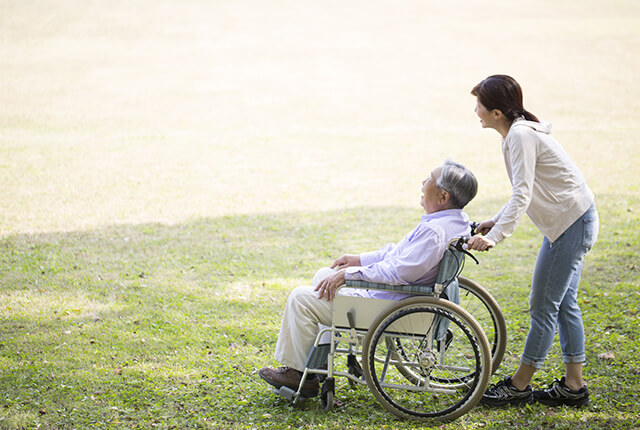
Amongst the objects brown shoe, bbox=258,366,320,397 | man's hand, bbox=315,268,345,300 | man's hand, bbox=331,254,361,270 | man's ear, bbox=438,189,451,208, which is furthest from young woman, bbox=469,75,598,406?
brown shoe, bbox=258,366,320,397

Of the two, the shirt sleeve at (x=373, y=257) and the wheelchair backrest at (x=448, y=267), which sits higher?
the wheelchair backrest at (x=448, y=267)

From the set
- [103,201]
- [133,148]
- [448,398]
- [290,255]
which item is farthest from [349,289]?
[133,148]

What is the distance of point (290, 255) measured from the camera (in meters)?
7.47

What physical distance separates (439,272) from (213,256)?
4.28m

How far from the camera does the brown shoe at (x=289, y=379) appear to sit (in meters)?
3.66

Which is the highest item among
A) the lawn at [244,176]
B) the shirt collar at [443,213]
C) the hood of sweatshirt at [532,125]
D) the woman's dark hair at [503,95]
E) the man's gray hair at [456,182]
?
the woman's dark hair at [503,95]

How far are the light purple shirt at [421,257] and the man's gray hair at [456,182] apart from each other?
0.27 ft

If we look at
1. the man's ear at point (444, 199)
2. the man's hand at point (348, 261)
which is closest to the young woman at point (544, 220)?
the man's ear at point (444, 199)

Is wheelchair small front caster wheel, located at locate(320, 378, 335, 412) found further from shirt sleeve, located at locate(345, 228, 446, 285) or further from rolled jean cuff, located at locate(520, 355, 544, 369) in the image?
rolled jean cuff, located at locate(520, 355, 544, 369)

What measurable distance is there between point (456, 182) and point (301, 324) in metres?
1.12

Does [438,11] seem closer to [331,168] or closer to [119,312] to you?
[331,168]

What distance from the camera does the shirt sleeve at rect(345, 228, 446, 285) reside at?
11.3 feet

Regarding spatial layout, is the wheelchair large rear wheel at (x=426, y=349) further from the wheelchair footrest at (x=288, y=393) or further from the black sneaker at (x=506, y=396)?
the wheelchair footrest at (x=288, y=393)

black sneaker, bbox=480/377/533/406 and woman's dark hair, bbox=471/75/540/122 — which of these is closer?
woman's dark hair, bbox=471/75/540/122
